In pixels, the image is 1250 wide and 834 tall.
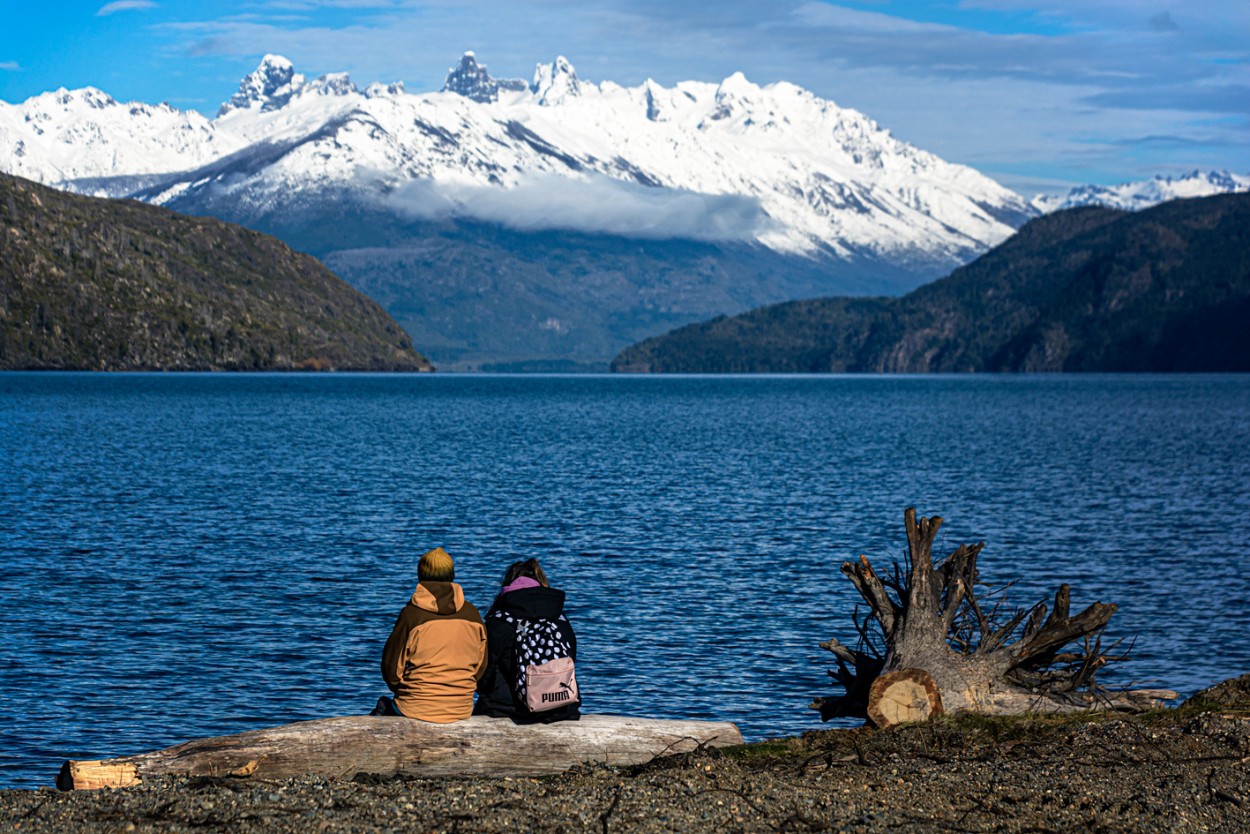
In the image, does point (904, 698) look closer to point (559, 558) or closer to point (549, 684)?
point (549, 684)

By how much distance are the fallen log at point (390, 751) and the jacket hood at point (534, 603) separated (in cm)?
142

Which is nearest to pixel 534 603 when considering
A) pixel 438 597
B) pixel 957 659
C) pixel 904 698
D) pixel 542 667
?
pixel 542 667

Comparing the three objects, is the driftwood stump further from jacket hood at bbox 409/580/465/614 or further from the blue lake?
jacket hood at bbox 409/580/465/614

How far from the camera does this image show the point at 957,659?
21672 millimetres

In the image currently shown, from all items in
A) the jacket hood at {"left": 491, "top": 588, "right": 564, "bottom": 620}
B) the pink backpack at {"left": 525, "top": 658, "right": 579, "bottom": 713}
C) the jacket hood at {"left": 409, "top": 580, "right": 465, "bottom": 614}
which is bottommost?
the pink backpack at {"left": 525, "top": 658, "right": 579, "bottom": 713}

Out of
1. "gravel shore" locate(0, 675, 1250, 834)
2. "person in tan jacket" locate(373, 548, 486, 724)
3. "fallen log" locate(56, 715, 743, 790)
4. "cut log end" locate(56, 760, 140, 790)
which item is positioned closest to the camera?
"gravel shore" locate(0, 675, 1250, 834)

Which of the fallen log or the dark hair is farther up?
the dark hair

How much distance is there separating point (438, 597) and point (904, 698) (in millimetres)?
7879

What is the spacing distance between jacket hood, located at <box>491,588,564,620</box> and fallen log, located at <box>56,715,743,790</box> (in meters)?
1.42

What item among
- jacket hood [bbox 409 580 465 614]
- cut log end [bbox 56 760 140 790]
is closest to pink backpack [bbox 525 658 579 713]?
jacket hood [bbox 409 580 465 614]

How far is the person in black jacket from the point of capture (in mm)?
17516

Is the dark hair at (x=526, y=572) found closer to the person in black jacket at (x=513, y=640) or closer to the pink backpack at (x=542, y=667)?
the person in black jacket at (x=513, y=640)

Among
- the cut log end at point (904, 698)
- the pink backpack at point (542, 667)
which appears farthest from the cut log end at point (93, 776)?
the cut log end at point (904, 698)

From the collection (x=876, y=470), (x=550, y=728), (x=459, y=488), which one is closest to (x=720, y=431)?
(x=876, y=470)
